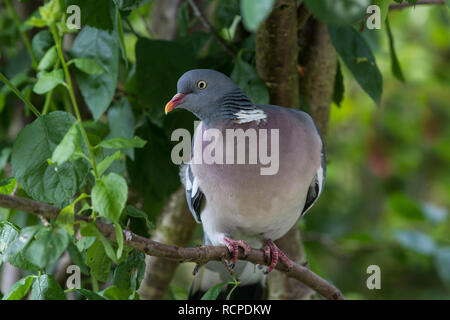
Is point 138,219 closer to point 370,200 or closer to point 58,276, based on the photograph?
point 58,276

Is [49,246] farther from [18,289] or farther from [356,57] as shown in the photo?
[356,57]

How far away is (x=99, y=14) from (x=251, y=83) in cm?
41

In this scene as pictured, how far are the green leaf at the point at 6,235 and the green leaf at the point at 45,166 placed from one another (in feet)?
0.28

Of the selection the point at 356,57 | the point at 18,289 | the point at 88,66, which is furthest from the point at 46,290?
the point at 356,57

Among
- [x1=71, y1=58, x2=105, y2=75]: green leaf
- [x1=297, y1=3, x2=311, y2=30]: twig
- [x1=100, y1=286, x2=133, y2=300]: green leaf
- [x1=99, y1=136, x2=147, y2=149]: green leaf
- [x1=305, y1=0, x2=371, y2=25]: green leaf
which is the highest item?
[x1=297, y1=3, x2=311, y2=30]: twig

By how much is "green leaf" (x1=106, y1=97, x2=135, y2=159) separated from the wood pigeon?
0.79 feet

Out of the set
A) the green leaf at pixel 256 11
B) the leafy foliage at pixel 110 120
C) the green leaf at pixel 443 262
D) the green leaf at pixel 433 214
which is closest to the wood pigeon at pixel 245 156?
the leafy foliage at pixel 110 120

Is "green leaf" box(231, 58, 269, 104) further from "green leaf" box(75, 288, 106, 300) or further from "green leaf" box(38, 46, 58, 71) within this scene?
"green leaf" box(75, 288, 106, 300)

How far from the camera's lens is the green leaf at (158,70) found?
140 cm

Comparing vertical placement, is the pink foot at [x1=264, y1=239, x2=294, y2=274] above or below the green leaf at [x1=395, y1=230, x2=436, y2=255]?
below

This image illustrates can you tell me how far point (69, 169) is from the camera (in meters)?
1.05

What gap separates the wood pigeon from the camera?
3.83 ft

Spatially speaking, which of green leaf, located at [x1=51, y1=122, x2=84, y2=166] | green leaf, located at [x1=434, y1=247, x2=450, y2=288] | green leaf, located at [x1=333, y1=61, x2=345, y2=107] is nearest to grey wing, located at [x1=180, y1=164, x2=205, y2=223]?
green leaf, located at [x1=51, y1=122, x2=84, y2=166]
